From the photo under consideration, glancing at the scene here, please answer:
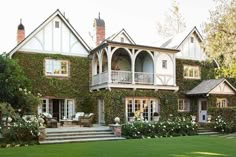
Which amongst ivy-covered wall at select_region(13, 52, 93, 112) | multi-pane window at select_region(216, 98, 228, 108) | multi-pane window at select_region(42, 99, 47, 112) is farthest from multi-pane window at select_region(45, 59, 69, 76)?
multi-pane window at select_region(216, 98, 228, 108)

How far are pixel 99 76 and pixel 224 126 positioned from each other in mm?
9382

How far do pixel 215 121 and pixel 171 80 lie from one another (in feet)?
16.2

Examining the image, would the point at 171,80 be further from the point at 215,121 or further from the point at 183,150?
the point at 183,150

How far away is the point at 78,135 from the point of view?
1855 centimetres

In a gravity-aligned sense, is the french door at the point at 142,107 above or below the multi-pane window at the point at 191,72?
below

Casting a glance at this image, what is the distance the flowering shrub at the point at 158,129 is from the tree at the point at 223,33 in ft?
14.4

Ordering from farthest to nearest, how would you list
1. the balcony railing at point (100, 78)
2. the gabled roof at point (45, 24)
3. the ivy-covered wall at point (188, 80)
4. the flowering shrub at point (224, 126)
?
1. the ivy-covered wall at point (188, 80)
2. the balcony railing at point (100, 78)
3. the gabled roof at point (45, 24)
4. the flowering shrub at point (224, 126)

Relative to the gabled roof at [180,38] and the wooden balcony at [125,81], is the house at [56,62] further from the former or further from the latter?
the gabled roof at [180,38]

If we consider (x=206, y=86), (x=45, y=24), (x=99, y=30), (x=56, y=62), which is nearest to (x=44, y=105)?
(x=56, y=62)

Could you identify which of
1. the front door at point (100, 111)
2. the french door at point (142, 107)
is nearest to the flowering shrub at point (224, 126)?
the french door at point (142, 107)

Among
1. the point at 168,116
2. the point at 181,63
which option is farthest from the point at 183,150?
the point at 181,63

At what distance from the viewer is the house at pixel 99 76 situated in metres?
24.2

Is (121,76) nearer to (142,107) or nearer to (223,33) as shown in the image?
(142,107)

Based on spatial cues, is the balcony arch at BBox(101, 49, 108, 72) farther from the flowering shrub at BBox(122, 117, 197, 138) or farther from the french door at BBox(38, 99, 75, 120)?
the flowering shrub at BBox(122, 117, 197, 138)
